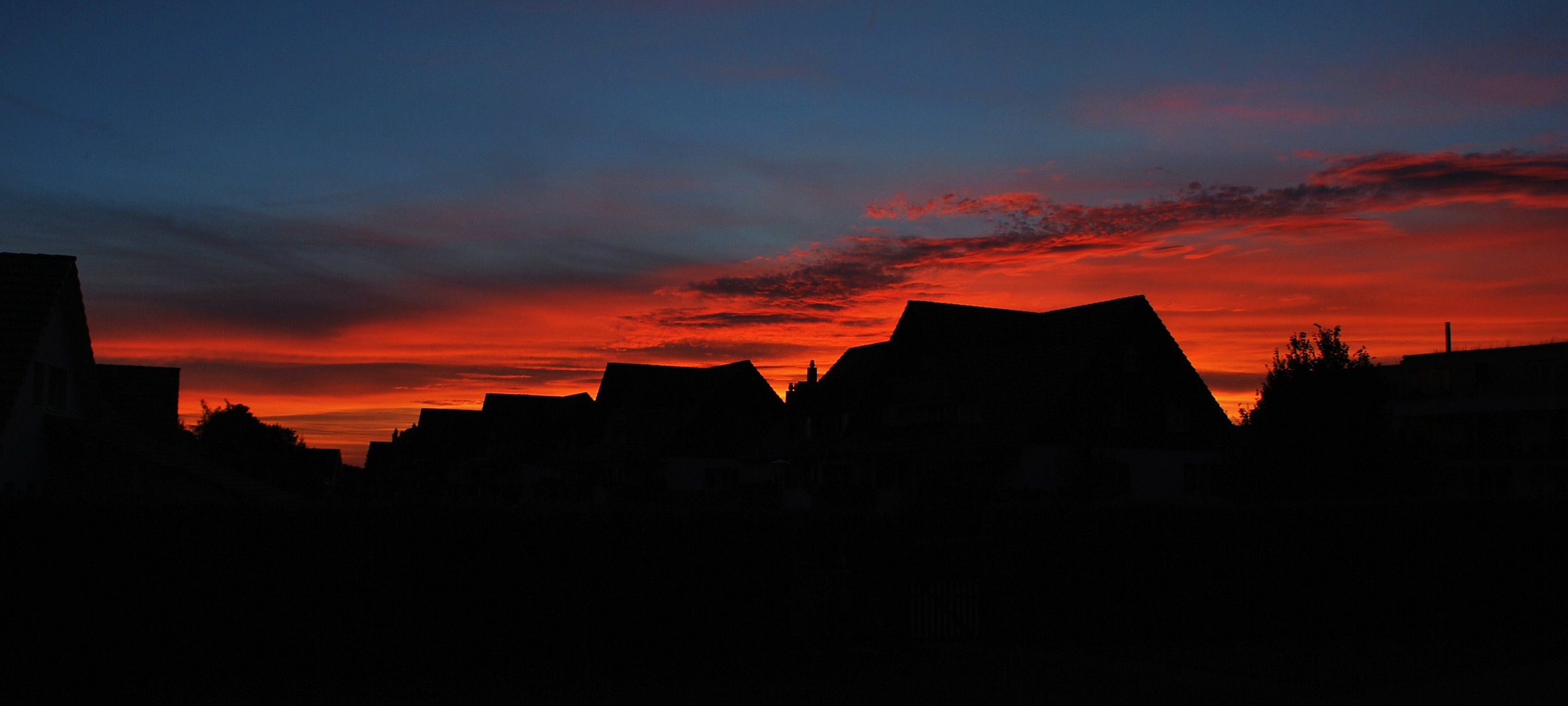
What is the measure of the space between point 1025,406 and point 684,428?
2678cm

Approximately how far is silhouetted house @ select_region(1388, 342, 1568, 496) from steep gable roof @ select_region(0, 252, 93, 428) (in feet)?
191

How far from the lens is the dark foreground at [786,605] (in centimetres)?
1507

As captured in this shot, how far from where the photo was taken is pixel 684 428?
226 feet

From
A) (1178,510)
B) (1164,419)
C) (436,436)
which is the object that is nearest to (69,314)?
(1178,510)

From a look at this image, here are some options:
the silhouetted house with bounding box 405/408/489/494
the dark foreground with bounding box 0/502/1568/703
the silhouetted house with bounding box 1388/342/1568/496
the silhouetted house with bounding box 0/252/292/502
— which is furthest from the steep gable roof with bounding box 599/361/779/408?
the dark foreground with bounding box 0/502/1568/703

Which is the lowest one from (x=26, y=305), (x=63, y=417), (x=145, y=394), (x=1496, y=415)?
(x=63, y=417)

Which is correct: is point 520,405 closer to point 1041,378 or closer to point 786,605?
point 1041,378

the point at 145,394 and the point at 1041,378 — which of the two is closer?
the point at 145,394

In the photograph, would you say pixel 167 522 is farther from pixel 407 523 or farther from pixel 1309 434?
pixel 1309 434

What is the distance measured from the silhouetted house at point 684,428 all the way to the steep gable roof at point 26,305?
37306 mm

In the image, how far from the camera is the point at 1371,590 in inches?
835

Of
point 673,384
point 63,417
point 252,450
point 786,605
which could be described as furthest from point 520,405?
point 786,605

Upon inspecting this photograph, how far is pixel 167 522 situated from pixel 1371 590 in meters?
18.5

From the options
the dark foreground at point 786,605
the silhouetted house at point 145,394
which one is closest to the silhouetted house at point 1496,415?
the dark foreground at point 786,605
